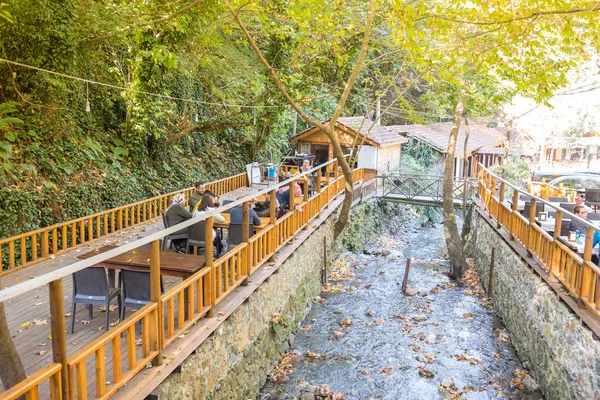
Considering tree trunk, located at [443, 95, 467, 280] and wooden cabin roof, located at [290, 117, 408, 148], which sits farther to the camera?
wooden cabin roof, located at [290, 117, 408, 148]

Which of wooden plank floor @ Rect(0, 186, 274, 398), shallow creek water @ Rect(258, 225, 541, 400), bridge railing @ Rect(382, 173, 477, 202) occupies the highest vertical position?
bridge railing @ Rect(382, 173, 477, 202)

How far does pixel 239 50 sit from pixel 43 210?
43.5ft

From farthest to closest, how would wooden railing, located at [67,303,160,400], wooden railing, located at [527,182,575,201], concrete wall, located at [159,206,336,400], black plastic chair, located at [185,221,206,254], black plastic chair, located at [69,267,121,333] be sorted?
wooden railing, located at [527,182,575,201] → black plastic chair, located at [185,221,206,254] → black plastic chair, located at [69,267,121,333] → concrete wall, located at [159,206,336,400] → wooden railing, located at [67,303,160,400]

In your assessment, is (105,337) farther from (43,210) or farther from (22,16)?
(22,16)

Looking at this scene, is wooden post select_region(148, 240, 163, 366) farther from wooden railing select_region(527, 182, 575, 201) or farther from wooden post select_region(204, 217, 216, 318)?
wooden railing select_region(527, 182, 575, 201)

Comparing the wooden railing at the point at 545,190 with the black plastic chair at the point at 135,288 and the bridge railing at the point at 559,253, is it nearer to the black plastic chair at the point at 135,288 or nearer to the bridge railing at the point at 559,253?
the bridge railing at the point at 559,253

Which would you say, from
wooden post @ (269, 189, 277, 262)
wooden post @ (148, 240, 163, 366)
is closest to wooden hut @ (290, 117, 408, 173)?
wooden post @ (269, 189, 277, 262)

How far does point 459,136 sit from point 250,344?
28107 millimetres

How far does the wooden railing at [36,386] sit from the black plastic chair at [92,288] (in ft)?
8.50

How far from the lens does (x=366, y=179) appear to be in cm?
2352

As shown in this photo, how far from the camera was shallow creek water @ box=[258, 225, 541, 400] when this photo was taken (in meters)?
9.02

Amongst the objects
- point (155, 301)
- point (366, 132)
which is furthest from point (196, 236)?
point (366, 132)

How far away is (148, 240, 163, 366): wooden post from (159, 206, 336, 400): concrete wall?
422 mm

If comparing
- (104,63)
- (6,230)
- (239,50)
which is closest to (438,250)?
(239,50)
